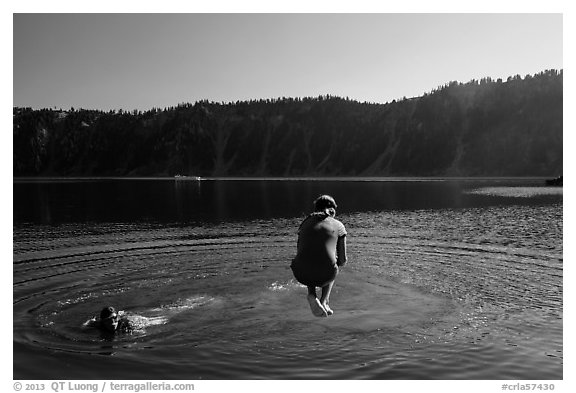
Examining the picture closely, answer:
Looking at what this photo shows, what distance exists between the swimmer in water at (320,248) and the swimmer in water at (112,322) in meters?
7.47

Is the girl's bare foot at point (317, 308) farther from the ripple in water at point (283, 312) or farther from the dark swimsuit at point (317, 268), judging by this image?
the ripple in water at point (283, 312)

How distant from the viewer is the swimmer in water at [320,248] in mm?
12508

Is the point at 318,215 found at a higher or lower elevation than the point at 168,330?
higher

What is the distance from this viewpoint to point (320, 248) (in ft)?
41.0

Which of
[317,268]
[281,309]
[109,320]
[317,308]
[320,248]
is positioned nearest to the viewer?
[320,248]

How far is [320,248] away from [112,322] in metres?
8.52

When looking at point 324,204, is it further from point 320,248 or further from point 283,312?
point 283,312

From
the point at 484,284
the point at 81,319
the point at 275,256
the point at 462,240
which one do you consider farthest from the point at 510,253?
the point at 81,319

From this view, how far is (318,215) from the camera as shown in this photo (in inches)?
497

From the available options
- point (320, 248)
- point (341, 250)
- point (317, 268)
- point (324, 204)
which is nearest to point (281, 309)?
point (317, 268)

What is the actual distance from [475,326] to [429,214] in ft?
145

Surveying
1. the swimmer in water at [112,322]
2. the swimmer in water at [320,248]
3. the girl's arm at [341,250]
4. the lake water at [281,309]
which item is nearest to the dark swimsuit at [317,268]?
the swimmer in water at [320,248]
